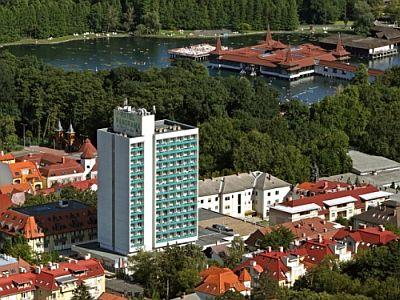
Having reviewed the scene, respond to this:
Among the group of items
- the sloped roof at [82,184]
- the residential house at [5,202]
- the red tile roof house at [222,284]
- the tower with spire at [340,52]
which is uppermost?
the red tile roof house at [222,284]

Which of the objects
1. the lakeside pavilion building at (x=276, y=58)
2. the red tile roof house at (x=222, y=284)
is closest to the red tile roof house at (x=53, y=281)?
the red tile roof house at (x=222, y=284)

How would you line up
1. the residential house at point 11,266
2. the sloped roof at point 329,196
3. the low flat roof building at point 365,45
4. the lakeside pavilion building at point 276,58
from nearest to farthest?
the residential house at point 11,266 < the sloped roof at point 329,196 < the lakeside pavilion building at point 276,58 < the low flat roof building at point 365,45

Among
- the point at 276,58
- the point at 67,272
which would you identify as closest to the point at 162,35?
the point at 276,58

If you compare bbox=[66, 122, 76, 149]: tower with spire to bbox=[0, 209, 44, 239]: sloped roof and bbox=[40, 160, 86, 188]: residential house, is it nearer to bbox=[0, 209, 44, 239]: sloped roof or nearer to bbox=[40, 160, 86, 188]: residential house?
bbox=[40, 160, 86, 188]: residential house

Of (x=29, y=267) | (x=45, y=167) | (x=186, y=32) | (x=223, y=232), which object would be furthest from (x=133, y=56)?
(x=29, y=267)

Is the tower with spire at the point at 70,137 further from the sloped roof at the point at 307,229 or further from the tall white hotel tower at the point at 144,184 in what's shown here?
the sloped roof at the point at 307,229

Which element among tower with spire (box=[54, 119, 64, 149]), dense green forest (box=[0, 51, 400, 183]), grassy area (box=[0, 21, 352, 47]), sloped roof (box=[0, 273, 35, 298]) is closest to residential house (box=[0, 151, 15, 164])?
dense green forest (box=[0, 51, 400, 183])

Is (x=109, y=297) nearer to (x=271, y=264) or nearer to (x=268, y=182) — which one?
(x=271, y=264)
